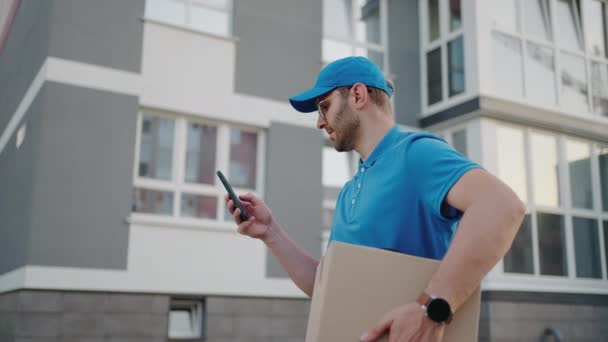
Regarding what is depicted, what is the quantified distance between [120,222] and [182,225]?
800 millimetres

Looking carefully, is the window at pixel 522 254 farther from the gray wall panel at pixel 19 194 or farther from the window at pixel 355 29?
the gray wall panel at pixel 19 194

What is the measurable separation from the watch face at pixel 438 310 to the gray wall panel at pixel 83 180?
713 cm

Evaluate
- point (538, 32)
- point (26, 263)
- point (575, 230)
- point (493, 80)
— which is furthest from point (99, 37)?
point (575, 230)

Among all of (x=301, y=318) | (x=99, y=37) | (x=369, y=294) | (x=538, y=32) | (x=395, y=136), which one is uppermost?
(x=538, y=32)

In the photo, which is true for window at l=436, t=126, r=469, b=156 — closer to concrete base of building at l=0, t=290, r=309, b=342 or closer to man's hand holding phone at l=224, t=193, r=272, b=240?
concrete base of building at l=0, t=290, r=309, b=342

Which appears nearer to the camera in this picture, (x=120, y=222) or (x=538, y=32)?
(x=120, y=222)

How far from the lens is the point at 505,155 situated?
9859 millimetres

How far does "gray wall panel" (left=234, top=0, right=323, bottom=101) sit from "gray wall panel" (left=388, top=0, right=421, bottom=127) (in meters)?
1.59

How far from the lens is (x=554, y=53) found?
422 inches

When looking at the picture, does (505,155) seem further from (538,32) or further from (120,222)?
(120,222)

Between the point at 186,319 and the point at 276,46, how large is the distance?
4.19 meters

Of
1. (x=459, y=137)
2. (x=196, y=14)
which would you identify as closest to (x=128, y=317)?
(x=196, y=14)

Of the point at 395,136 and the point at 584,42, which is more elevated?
the point at 584,42

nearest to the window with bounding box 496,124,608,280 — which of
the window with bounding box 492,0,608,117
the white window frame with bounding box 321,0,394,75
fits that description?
the window with bounding box 492,0,608,117
